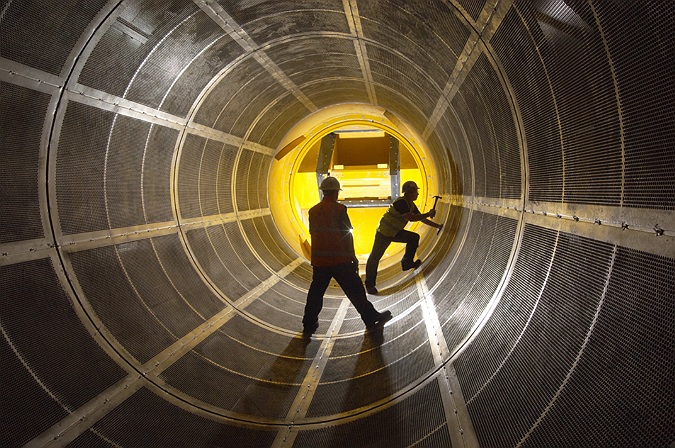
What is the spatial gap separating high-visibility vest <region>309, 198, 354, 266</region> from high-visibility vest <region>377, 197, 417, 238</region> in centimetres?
179

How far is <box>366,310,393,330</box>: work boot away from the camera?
483 centimetres

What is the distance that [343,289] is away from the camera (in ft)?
15.2

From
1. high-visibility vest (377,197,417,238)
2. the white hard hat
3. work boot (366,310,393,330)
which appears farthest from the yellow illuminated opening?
work boot (366,310,393,330)

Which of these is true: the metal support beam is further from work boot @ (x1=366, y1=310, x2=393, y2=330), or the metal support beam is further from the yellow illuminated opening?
work boot @ (x1=366, y1=310, x2=393, y2=330)

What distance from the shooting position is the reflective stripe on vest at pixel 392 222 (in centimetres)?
636

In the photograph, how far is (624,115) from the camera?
5.73ft

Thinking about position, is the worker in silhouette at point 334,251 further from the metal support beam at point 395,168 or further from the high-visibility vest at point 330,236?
the metal support beam at point 395,168

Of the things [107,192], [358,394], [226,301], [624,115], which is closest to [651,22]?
[624,115]

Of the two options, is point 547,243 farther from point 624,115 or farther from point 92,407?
point 92,407

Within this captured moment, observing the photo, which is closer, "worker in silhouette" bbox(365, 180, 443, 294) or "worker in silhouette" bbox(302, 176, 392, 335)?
"worker in silhouette" bbox(302, 176, 392, 335)

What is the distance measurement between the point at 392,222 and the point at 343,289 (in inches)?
83.1

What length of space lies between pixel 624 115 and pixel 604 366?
112 cm

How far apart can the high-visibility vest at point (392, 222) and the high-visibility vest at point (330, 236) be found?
1.79m

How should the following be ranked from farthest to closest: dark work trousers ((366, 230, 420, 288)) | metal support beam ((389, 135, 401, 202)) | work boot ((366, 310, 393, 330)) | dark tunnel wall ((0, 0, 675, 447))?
metal support beam ((389, 135, 401, 202)) → dark work trousers ((366, 230, 420, 288)) → work boot ((366, 310, 393, 330)) → dark tunnel wall ((0, 0, 675, 447))
